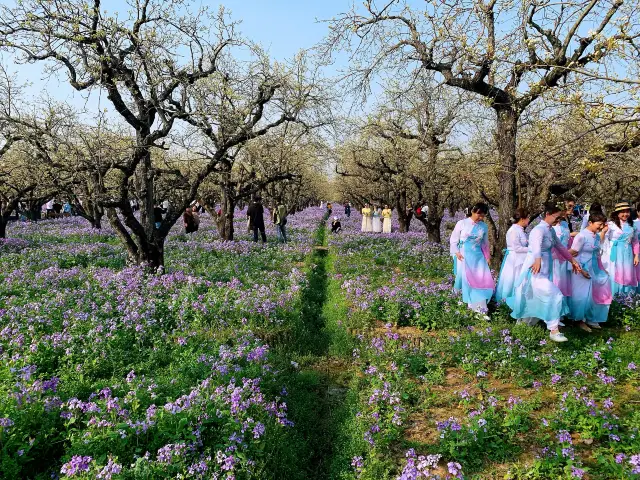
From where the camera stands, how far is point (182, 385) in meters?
5.66

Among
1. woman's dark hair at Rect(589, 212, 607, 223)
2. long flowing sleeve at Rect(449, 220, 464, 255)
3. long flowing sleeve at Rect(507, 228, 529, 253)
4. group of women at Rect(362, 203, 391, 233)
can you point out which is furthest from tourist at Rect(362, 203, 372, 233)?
woman's dark hair at Rect(589, 212, 607, 223)

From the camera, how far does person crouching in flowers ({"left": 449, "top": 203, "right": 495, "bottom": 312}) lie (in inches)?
368

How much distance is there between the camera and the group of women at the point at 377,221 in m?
30.1

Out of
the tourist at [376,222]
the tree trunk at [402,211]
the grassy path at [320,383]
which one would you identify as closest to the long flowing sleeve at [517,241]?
the grassy path at [320,383]

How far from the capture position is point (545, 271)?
27.1ft

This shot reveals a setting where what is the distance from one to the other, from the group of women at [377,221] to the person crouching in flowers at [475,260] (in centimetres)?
1998

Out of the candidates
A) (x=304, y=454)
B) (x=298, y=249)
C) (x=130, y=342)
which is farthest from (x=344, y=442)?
(x=298, y=249)

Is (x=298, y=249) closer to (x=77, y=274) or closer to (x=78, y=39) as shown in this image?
(x=77, y=274)

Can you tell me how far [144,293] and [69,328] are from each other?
2609 mm

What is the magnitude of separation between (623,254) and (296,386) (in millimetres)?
9871

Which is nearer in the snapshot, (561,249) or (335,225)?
(561,249)

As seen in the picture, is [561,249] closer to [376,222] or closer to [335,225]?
[335,225]

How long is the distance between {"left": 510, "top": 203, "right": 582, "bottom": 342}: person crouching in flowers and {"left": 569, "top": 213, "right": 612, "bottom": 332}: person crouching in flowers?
0.50 metres

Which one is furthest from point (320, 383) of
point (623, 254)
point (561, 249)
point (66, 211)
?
point (66, 211)
